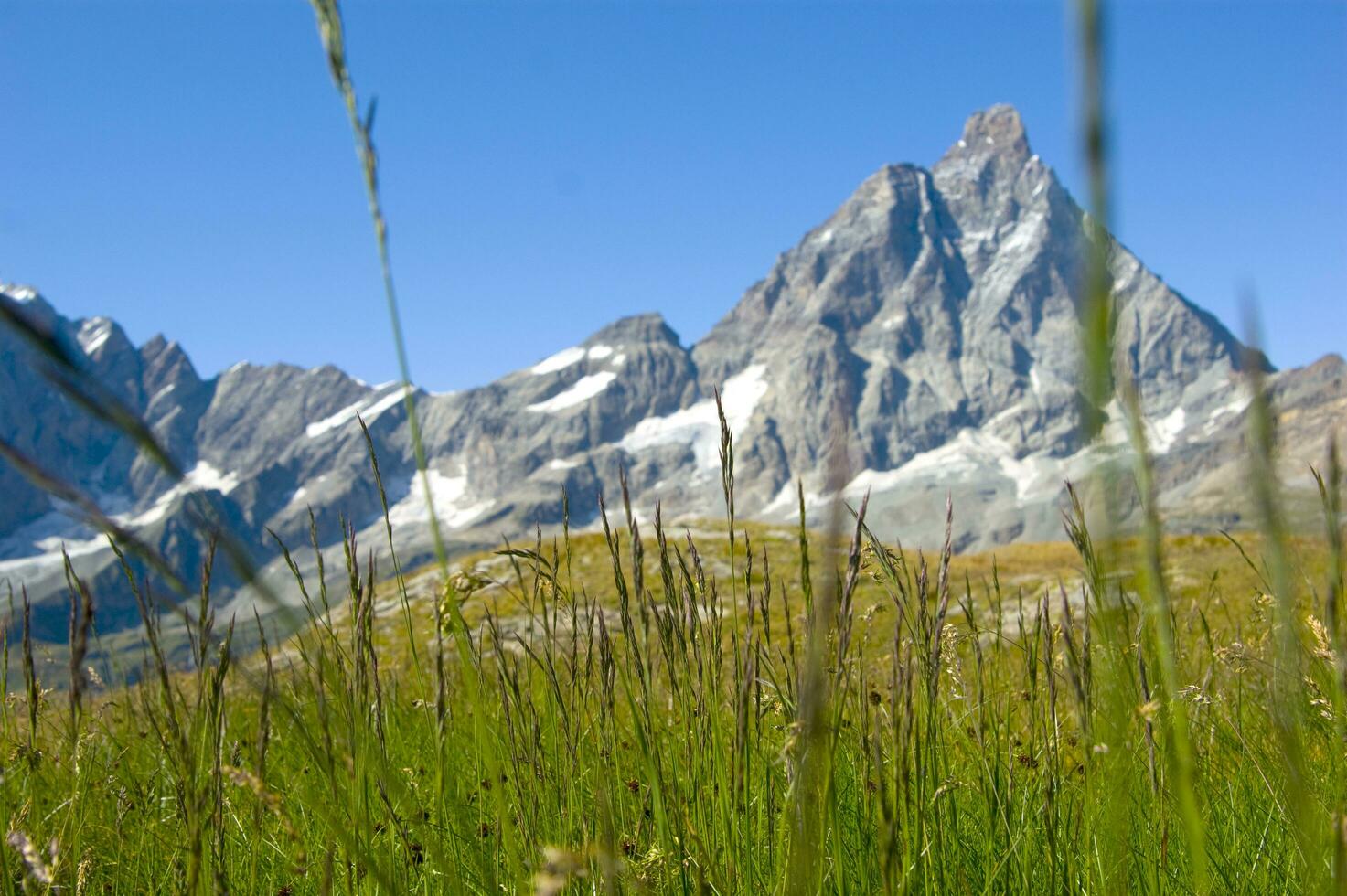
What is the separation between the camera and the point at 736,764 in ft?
5.04

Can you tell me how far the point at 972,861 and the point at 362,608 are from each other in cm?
157

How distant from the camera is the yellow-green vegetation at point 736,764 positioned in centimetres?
114

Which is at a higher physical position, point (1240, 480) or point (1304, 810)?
point (1240, 480)

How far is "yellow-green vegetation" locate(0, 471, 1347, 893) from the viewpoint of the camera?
3.76ft

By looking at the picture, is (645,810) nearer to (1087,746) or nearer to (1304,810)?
(1087,746)

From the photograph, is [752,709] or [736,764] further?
[752,709]

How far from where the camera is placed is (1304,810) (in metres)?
0.78

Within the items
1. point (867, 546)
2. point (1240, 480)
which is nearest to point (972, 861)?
point (867, 546)

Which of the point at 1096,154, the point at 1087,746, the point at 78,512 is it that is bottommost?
A: the point at 1087,746

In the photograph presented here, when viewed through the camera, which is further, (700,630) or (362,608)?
(700,630)

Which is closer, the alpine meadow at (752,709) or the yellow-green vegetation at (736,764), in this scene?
the alpine meadow at (752,709)

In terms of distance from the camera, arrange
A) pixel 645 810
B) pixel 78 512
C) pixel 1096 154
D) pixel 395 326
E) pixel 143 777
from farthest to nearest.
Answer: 1. pixel 143 777
2. pixel 645 810
3. pixel 395 326
4. pixel 78 512
5. pixel 1096 154

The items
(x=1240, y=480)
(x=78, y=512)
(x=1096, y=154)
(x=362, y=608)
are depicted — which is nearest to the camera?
(x=1096, y=154)

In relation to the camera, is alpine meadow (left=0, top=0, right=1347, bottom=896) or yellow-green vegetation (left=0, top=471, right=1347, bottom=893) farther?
yellow-green vegetation (left=0, top=471, right=1347, bottom=893)
